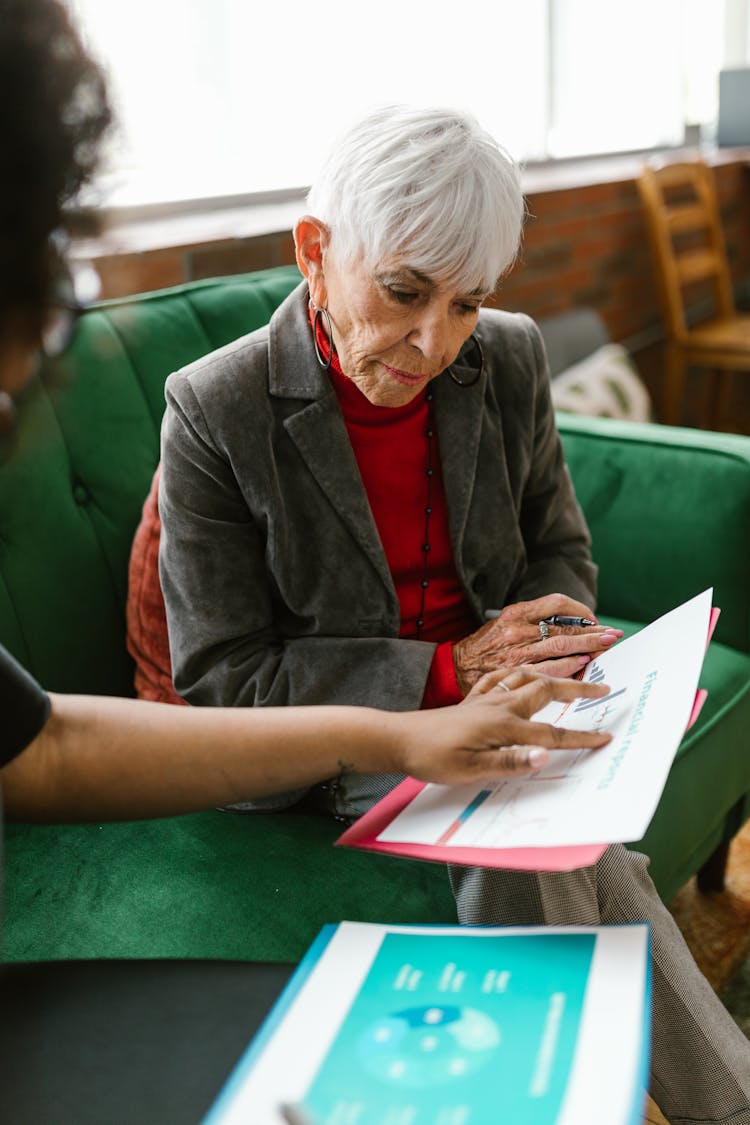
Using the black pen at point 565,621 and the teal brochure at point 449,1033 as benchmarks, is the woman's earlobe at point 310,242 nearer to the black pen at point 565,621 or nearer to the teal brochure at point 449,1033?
the black pen at point 565,621

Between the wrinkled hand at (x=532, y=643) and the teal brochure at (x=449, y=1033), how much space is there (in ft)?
1.62

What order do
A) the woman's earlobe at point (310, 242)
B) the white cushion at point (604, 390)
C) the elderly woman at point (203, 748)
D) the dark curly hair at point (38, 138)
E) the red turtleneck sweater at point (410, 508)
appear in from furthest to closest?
the white cushion at point (604, 390) < the red turtleneck sweater at point (410, 508) < the woman's earlobe at point (310, 242) < the elderly woman at point (203, 748) < the dark curly hair at point (38, 138)

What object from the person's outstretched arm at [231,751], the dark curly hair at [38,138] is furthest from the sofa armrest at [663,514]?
the dark curly hair at [38,138]

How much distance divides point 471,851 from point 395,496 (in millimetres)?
615

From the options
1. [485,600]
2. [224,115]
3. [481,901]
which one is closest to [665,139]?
[224,115]

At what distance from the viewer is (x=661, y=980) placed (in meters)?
1.01

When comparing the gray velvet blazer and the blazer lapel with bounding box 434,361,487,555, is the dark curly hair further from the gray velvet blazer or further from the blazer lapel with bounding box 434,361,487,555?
the blazer lapel with bounding box 434,361,487,555

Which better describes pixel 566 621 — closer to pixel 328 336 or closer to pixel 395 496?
pixel 395 496

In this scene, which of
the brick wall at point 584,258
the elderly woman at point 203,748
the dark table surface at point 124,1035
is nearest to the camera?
the dark table surface at point 124,1035

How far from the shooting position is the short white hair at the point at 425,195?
107cm

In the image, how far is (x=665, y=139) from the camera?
405 cm

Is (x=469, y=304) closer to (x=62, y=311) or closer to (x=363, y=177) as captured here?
(x=363, y=177)

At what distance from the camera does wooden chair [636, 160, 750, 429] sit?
327cm

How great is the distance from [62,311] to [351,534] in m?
0.64
